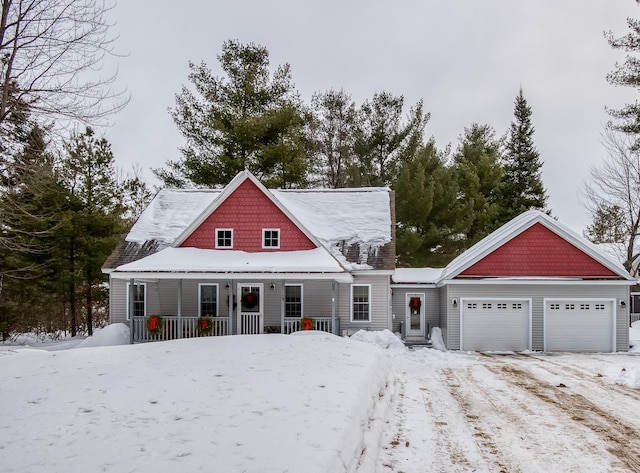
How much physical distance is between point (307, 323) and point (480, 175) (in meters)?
20.8

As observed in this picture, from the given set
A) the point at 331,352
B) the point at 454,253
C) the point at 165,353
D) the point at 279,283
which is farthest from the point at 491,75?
the point at 165,353

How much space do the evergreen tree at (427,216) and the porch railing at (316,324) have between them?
8493 mm

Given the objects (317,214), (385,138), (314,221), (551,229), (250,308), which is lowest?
(250,308)

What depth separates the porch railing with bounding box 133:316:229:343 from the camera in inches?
674

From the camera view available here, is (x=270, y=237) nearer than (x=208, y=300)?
Yes

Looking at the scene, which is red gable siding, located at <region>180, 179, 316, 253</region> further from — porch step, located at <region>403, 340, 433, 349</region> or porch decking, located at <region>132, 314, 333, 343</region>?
porch step, located at <region>403, 340, 433, 349</region>

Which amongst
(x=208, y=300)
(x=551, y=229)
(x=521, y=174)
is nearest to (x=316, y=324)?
(x=208, y=300)

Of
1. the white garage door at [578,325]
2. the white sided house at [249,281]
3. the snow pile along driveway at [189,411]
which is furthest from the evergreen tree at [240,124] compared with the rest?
the snow pile along driveway at [189,411]

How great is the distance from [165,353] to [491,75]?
17119 millimetres

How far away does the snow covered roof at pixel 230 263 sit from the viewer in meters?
15.8

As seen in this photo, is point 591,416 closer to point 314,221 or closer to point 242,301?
point 242,301

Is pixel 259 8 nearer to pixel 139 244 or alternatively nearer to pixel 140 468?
pixel 139 244

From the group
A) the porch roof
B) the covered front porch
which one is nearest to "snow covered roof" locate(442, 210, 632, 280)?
the porch roof

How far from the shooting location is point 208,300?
61.4ft
